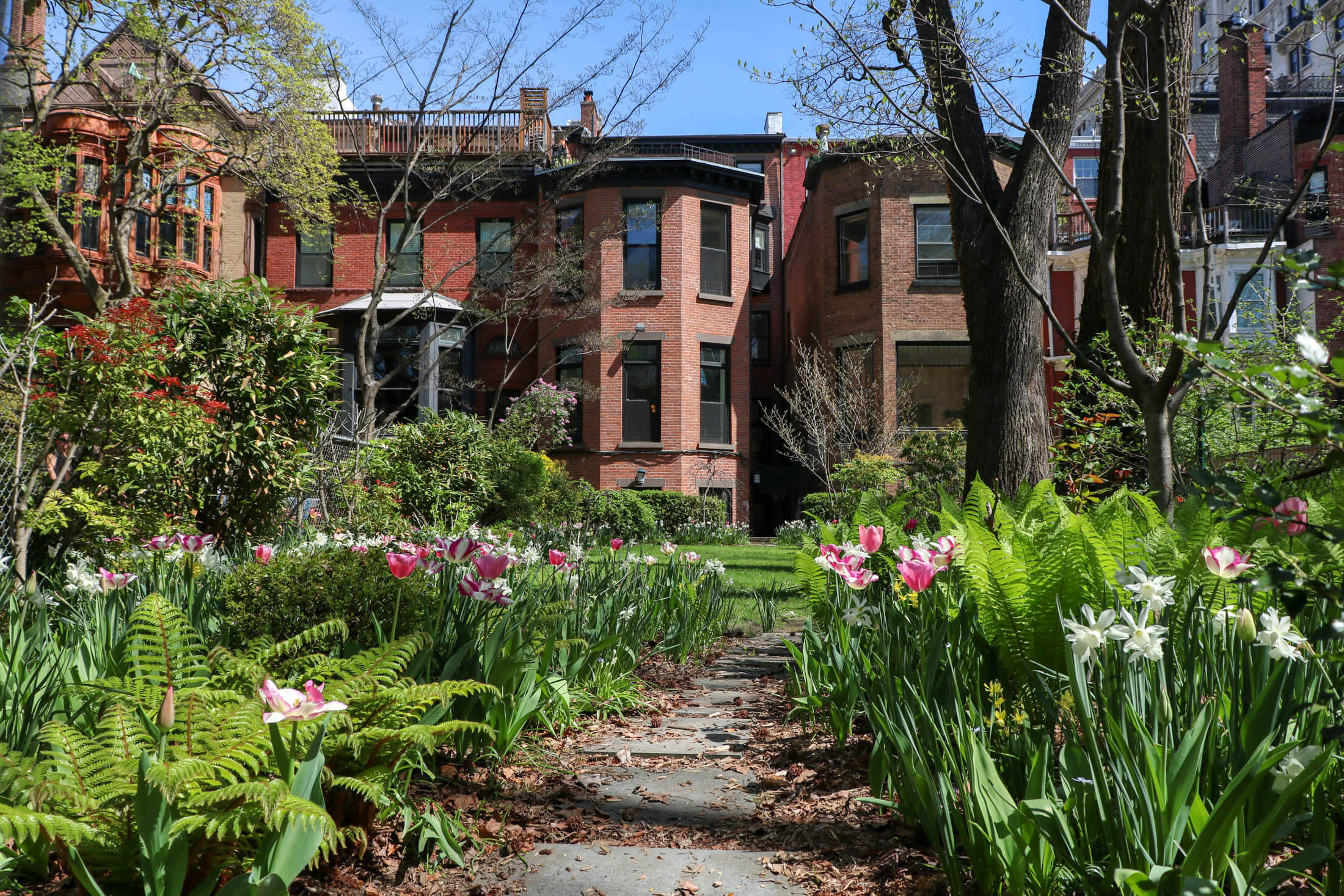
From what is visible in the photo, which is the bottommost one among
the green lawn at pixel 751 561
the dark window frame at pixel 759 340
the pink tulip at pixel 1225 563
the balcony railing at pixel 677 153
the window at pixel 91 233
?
the green lawn at pixel 751 561

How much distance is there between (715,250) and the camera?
23.4 m

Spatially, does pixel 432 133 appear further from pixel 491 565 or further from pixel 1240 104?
pixel 1240 104

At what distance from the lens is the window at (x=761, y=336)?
97.2 feet

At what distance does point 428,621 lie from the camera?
3.74 meters

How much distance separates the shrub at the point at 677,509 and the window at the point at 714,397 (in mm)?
2080

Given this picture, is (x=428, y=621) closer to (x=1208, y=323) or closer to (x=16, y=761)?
(x=16, y=761)

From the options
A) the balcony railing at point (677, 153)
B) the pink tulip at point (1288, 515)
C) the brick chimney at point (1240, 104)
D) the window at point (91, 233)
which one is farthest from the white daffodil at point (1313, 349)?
the brick chimney at point (1240, 104)

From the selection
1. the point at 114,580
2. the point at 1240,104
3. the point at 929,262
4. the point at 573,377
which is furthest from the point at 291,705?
the point at 1240,104

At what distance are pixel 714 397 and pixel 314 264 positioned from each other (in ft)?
34.7

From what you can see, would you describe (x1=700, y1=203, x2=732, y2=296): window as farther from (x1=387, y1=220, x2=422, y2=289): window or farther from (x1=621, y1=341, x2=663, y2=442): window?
(x1=387, y1=220, x2=422, y2=289): window

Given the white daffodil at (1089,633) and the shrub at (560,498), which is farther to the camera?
A: the shrub at (560,498)

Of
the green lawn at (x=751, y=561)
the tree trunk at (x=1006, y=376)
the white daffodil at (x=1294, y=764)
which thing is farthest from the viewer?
the green lawn at (x=751, y=561)

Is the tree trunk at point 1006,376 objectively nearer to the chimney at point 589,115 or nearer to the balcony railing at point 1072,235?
the chimney at point 589,115

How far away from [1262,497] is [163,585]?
4.28 m
